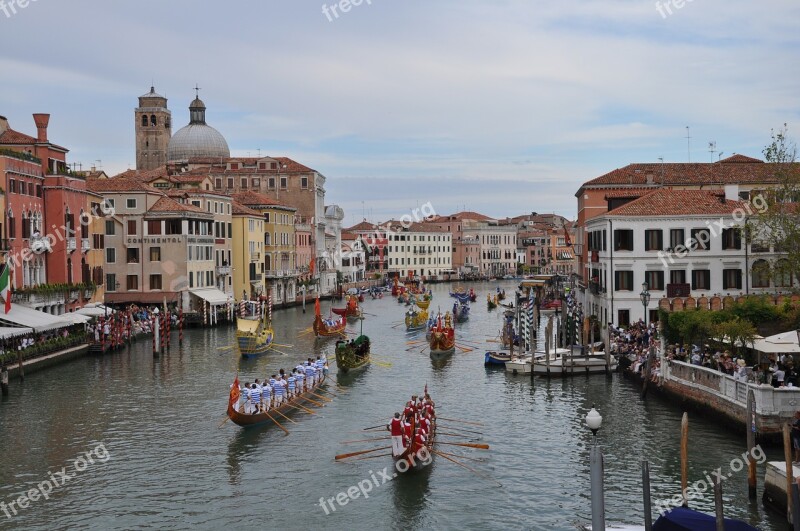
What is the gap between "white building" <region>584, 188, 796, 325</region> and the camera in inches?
1362

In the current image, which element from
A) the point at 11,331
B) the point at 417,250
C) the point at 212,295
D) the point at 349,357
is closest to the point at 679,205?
the point at 349,357

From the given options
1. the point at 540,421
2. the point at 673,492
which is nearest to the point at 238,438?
the point at 540,421

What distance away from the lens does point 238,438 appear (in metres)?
22.2

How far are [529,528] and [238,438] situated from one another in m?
8.66

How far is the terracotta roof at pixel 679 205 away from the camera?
34.7 m

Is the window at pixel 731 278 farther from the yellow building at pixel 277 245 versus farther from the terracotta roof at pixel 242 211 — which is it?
the yellow building at pixel 277 245

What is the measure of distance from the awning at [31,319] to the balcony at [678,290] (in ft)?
71.6

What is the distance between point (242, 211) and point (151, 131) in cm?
3392

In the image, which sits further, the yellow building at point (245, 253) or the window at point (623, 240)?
the yellow building at point (245, 253)

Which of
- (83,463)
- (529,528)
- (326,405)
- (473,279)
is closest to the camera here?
(529,528)

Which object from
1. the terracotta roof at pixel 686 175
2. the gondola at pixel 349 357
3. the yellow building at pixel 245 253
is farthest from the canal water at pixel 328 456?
the yellow building at pixel 245 253

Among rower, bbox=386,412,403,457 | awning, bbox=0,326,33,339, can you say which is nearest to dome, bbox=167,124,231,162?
awning, bbox=0,326,33,339

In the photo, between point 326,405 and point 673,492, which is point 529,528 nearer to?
point 673,492

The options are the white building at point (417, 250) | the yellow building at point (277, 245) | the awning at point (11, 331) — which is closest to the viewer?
the awning at point (11, 331)
